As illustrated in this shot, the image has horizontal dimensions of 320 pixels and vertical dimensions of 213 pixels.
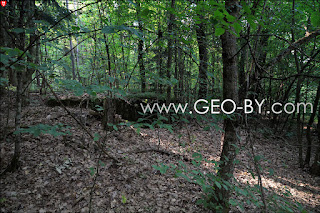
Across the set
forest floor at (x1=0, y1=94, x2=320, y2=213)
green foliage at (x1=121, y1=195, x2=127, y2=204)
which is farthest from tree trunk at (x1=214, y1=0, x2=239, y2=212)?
green foliage at (x1=121, y1=195, x2=127, y2=204)

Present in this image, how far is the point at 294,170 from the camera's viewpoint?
5879 mm

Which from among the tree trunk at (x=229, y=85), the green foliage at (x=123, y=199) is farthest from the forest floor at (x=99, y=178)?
the tree trunk at (x=229, y=85)

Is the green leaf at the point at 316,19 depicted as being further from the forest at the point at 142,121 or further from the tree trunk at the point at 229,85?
the tree trunk at the point at 229,85

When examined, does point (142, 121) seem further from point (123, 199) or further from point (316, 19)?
point (316, 19)

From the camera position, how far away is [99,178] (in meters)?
3.41

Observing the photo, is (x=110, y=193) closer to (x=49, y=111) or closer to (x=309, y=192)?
(x=49, y=111)

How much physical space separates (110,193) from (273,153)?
7.14 metres

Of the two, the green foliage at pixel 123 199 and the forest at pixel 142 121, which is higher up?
the forest at pixel 142 121

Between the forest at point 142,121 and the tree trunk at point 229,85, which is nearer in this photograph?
the forest at point 142,121

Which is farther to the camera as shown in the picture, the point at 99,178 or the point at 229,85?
the point at 99,178

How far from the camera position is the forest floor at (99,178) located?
107 inches

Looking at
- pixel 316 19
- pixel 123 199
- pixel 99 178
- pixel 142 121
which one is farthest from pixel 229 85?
pixel 99 178

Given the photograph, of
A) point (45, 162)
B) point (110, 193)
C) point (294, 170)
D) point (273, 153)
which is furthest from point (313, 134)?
point (45, 162)

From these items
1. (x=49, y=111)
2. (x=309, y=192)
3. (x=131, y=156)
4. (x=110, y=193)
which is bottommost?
(x=309, y=192)
